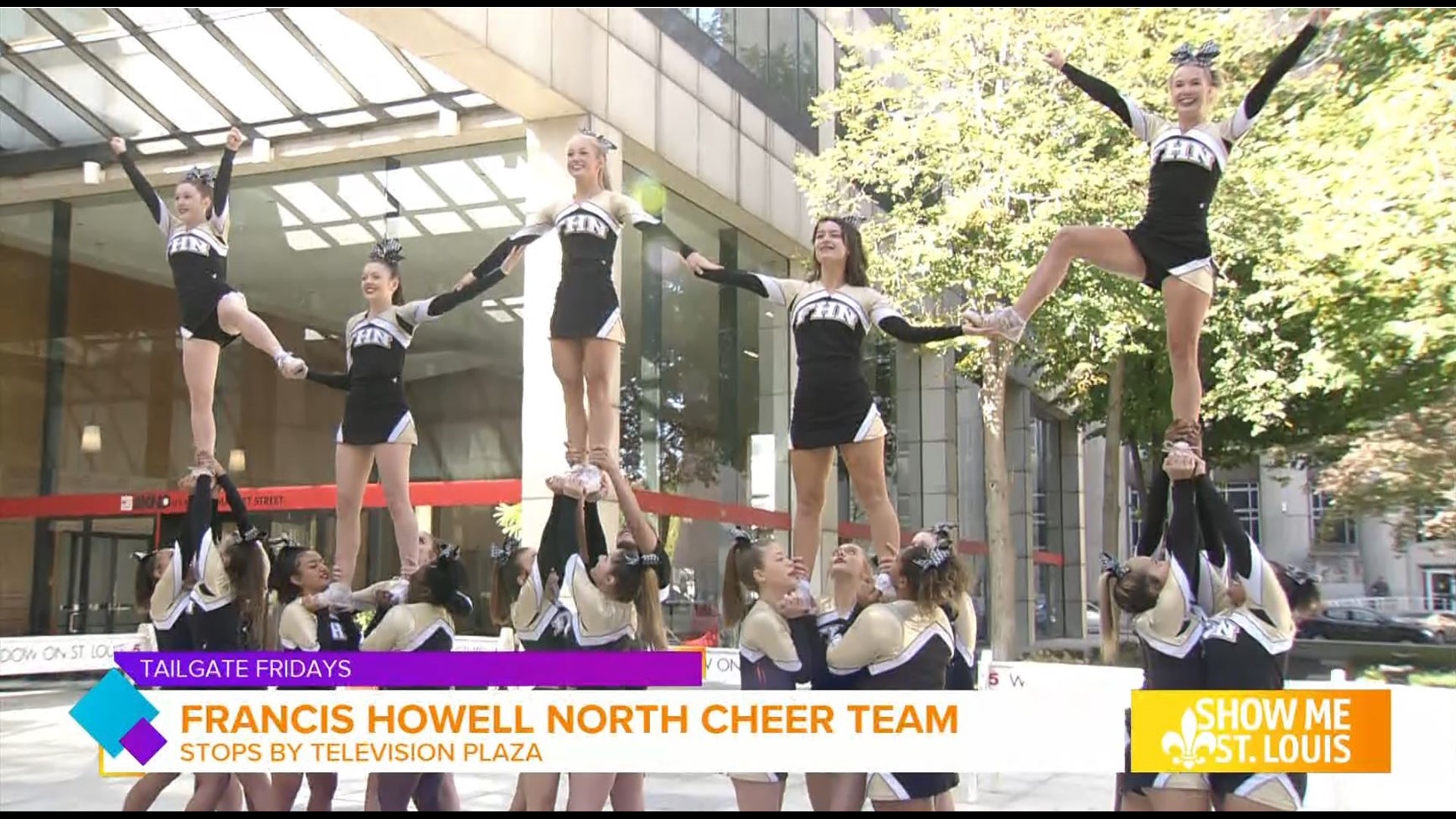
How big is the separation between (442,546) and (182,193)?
232 centimetres

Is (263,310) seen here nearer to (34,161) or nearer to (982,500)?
(34,161)

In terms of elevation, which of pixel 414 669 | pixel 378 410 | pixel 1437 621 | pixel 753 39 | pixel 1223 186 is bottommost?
pixel 1437 621

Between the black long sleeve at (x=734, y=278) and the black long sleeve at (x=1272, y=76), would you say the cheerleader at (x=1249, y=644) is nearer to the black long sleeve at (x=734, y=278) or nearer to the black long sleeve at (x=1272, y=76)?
the black long sleeve at (x=1272, y=76)

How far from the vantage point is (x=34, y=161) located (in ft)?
45.5

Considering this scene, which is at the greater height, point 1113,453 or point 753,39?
point 753,39

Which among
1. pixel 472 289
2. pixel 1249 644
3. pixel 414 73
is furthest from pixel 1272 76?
pixel 414 73

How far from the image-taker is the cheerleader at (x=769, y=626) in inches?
186

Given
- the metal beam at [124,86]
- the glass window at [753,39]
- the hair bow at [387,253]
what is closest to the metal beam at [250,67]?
the metal beam at [124,86]

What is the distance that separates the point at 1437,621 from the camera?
17875 millimetres

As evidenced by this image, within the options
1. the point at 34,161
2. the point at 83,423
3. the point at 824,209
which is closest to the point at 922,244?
the point at 824,209

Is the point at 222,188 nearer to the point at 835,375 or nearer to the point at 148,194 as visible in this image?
the point at 148,194

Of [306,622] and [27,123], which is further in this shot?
[27,123]

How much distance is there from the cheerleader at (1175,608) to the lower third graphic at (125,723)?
13.6 feet

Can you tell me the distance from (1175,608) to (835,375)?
169cm
